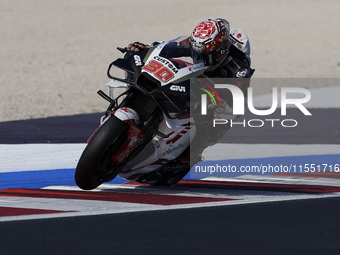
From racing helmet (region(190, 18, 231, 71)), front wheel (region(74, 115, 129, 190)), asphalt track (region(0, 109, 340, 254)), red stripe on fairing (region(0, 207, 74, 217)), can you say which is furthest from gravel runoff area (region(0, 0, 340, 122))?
asphalt track (region(0, 109, 340, 254))

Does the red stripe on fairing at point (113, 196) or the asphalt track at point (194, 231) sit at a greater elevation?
the red stripe on fairing at point (113, 196)

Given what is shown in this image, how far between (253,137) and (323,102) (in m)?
3.91

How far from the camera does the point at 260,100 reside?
16375mm

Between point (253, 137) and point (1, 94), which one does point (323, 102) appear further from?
point (1, 94)

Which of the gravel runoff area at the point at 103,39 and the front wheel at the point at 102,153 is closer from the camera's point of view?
the front wheel at the point at 102,153

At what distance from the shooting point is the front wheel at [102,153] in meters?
7.43

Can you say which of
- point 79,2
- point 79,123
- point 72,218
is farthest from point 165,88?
point 79,2

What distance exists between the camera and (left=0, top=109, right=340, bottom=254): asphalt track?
5770 mm

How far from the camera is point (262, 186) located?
8.59 metres

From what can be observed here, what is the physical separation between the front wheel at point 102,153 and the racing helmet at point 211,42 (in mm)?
906

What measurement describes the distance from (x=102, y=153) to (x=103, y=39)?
23.0 m

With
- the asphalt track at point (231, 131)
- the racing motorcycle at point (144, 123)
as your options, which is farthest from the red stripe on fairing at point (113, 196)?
the asphalt track at point (231, 131)

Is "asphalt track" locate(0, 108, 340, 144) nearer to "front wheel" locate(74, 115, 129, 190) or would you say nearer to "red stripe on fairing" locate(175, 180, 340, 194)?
"red stripe on fairing" locate(175, 180, 340, 194)

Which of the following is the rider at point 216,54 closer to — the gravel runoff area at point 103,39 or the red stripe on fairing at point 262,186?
the red stripe on fairing at point 262,186
